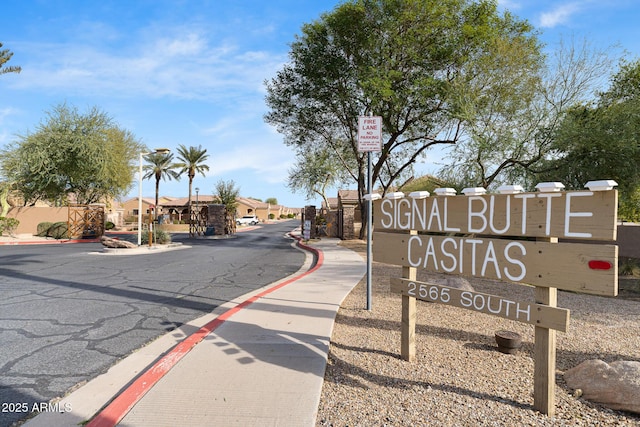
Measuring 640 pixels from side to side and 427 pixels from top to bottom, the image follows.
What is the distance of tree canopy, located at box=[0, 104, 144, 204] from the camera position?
2766 cm

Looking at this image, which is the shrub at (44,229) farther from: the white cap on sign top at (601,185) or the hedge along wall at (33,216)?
the white cap on sign top at (601,185)

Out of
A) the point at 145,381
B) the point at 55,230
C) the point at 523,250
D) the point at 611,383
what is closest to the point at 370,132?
the point at 523,250

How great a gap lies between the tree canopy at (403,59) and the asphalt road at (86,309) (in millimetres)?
10165

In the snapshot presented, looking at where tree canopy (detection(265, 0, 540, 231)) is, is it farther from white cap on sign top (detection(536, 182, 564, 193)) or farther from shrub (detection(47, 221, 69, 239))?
shrub (detection(47, 221, 69, 239))

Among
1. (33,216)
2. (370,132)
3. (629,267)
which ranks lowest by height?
(629,267)

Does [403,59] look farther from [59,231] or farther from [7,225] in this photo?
[7,225]

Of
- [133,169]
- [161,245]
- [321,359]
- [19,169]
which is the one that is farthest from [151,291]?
[133,169]

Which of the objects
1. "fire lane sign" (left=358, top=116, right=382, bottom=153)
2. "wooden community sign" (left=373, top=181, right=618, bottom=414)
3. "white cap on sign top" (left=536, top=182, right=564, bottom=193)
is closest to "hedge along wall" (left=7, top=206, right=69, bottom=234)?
Answer: "fire lane sign" (left=358, top=116, right=382, bottom=153)

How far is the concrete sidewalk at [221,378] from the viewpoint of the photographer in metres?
3.00

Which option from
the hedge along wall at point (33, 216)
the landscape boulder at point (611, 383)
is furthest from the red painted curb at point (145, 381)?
the hedge along wall at point (33, 216)

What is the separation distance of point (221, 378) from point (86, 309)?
416 cm

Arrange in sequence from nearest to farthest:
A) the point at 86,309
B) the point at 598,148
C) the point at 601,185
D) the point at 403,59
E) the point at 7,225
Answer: the point at 601,185
the point at 86,309
the point at 598,148
the point at 403,59
the point at 7,225

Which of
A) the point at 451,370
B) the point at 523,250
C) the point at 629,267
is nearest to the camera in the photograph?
the point at 523,250

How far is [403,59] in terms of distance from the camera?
18281mm
